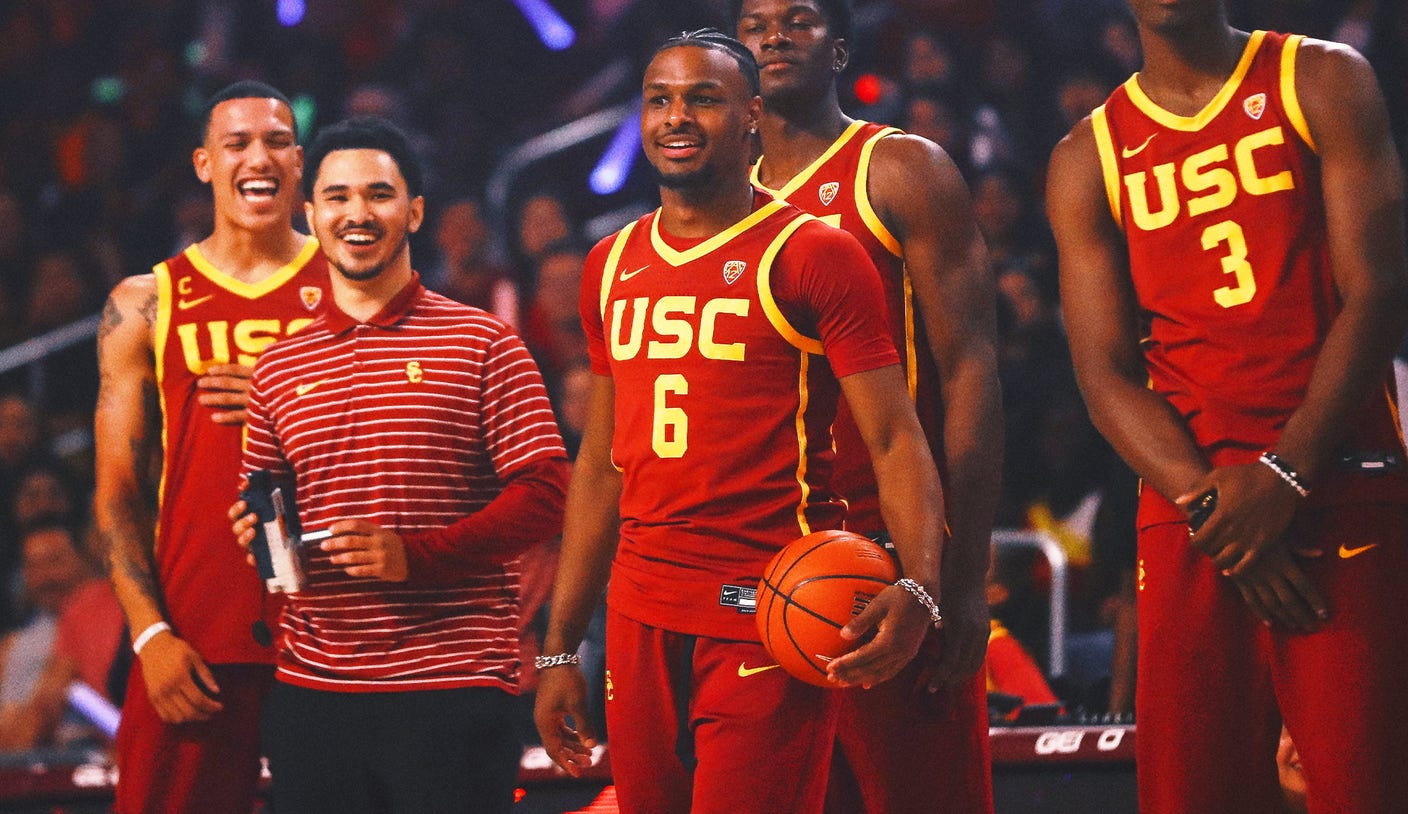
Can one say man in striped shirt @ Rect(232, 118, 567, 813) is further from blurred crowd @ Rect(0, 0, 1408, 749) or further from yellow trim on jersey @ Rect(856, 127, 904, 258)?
blurred crowd @ Rect(0, 0, 1408, 749)

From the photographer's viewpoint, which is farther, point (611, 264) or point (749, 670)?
point (611, 264)

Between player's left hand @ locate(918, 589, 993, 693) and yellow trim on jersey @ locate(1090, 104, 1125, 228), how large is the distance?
0.75 metres

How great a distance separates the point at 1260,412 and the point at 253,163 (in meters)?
Result: 2.47

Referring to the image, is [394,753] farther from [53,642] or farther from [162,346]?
[53,642]

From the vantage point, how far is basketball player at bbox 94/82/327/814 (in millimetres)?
3574

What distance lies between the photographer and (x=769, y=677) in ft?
8.37

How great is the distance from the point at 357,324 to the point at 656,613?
1.10m

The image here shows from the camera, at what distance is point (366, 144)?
3.43 metres

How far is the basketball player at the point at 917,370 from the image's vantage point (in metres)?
2.91

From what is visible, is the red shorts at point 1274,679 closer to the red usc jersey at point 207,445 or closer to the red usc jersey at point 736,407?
the red usc jersey at point 736,407

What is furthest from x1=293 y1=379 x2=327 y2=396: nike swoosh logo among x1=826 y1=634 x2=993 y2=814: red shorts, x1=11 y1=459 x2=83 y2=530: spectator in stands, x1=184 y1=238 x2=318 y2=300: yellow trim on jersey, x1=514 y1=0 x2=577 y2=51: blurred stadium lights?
x1=514 y1=0 x2=577 y2=51: blurred stadium lights

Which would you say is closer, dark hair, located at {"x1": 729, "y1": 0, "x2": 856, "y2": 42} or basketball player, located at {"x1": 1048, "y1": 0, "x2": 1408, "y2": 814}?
basketball player, located at {"x1": 1048, "y1": 0, "x2": 1408, "y2": 814}

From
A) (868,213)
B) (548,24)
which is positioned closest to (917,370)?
(868,213)

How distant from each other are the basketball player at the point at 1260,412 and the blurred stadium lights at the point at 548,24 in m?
6.18
